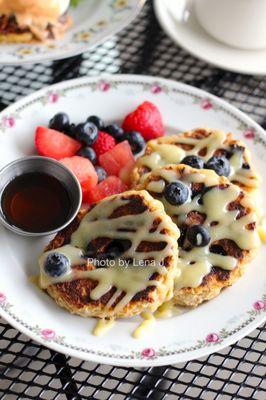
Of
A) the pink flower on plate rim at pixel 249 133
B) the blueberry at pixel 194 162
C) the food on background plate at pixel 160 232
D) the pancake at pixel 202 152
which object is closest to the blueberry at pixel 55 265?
the food on background plate at pixel 160 232

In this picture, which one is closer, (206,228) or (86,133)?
(206,228)

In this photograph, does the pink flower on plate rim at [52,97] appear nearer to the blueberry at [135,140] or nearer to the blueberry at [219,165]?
the blueberry at [135,140]

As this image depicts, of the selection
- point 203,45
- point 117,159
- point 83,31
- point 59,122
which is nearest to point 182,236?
point 117,159

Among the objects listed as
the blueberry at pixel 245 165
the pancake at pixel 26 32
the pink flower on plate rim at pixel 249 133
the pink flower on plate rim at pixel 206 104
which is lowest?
the pink flower on plate rim at pixel 249 133

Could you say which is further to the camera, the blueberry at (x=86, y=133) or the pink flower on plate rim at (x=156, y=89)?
the pink flower on plate rim at (x=156, y=89)

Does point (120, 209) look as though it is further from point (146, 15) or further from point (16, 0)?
point (146, 15)

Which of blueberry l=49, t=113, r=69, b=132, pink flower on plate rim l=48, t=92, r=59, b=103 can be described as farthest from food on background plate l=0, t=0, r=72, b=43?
blueberry l=49, t=113, r=69, b=132

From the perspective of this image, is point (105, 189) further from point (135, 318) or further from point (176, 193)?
point (135, 318)
